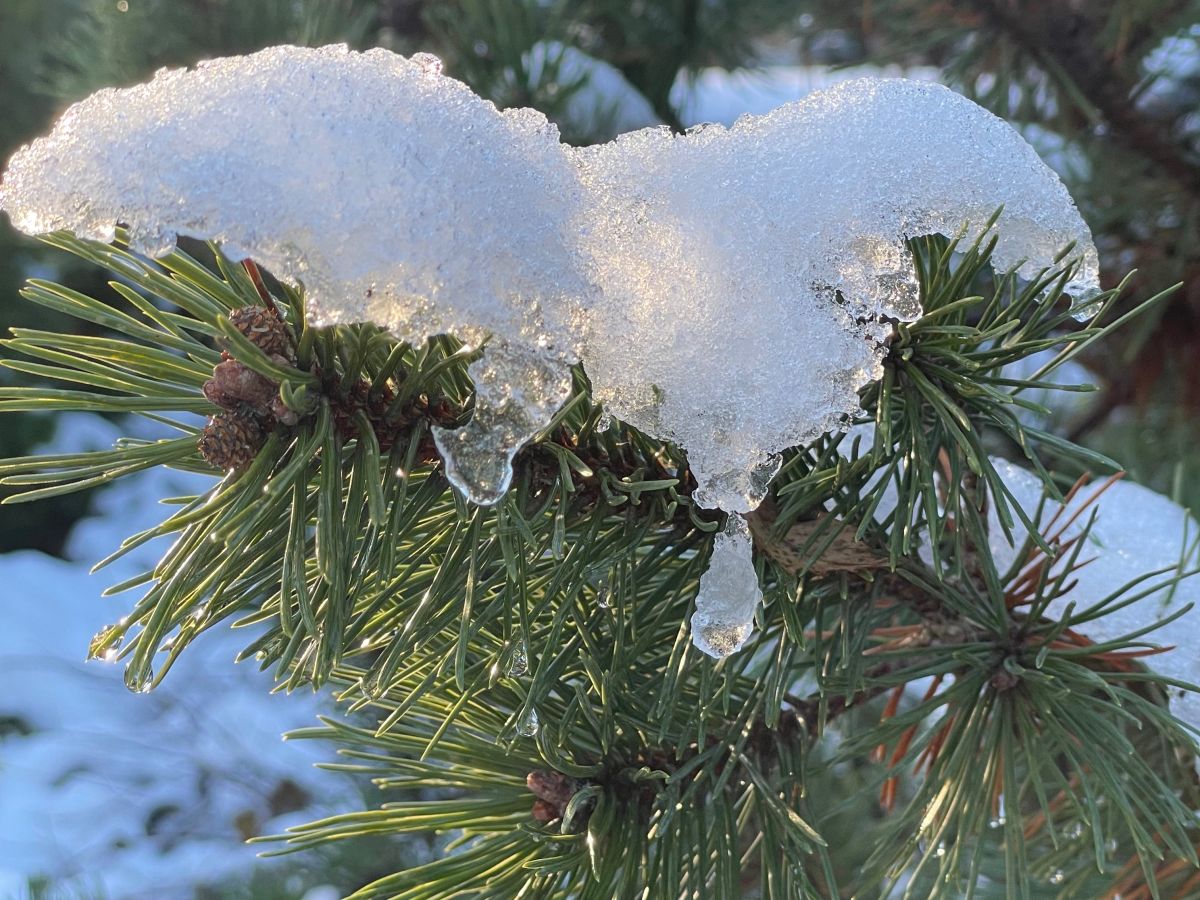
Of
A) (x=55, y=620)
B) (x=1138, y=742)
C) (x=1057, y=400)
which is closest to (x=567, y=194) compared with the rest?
(x=1138, y=742)

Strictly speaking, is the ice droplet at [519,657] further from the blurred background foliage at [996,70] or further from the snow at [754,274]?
the blurred background foliage at [996,70]

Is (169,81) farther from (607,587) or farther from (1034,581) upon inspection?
(1034,581)

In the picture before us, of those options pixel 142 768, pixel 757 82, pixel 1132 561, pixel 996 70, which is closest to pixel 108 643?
pixel 1132 561

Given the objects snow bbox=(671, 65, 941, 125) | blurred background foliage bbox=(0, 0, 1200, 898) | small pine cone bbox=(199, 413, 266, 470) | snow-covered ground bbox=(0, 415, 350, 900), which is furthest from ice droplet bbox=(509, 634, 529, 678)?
snow-covered ground bbox=(0, 415, 350, 900)

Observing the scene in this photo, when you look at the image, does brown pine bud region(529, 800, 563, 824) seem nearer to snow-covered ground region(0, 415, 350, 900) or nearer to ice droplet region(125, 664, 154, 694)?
ice droplet region(125, 664, 154, 694)

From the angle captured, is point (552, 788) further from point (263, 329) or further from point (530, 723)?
point (263, 329)

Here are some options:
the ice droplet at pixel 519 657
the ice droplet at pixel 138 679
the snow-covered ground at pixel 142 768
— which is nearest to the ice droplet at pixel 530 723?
the ice droplet at pixel 519 657

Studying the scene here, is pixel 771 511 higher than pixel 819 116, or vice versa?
pixel 819 116
